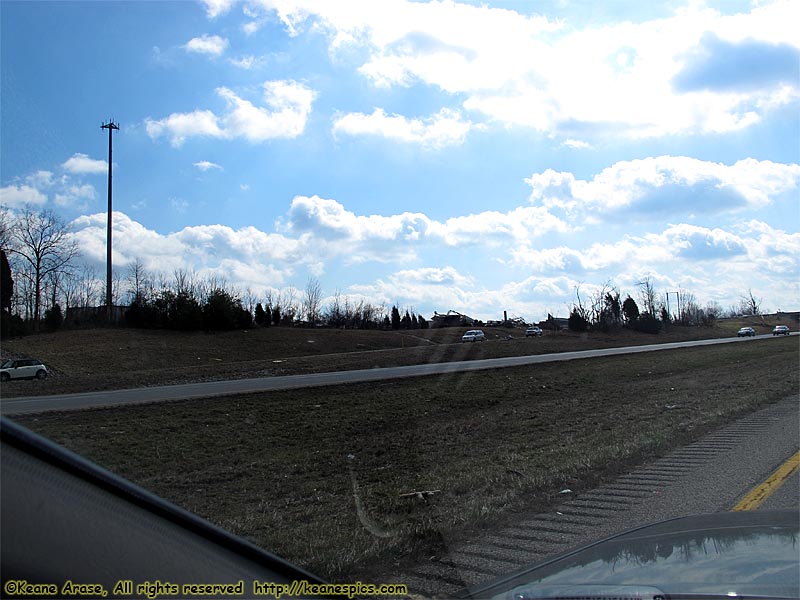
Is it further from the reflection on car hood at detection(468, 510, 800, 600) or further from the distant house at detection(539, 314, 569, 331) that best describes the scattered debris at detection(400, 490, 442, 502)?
the distant house at detection(539, 314, 569, 331)

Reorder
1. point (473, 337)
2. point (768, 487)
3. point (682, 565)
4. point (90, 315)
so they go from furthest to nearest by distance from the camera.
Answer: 1. point (473, 337)
2. point (90, 315)
3. point (768, 487)
4. point (682, 565)

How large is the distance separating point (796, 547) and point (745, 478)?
5.92 m

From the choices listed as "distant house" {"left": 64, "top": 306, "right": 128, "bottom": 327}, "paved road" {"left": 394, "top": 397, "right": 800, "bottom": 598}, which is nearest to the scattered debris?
"paved road" {"left": 394, "top": 397, "right": 800, "bottom": 598}

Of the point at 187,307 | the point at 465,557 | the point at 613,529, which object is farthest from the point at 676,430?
the point at 187,307

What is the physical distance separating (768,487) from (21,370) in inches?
1455

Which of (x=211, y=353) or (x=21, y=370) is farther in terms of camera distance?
(x=211, y=353)

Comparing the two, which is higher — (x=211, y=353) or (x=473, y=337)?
(x=473, y=337)

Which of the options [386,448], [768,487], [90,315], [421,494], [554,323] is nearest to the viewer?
[768,487]

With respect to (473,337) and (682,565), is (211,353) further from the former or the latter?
(682,565)

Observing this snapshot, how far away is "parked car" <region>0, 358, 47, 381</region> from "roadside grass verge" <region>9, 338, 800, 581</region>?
2094cm

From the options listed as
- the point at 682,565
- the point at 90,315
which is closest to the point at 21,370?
A: the point at 90,315

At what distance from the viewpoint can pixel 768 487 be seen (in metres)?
7.85

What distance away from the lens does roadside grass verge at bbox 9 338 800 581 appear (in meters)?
6.93

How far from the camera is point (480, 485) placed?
876 cm
